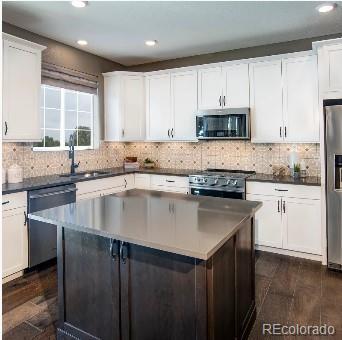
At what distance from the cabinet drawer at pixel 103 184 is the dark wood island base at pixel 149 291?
5.95ft

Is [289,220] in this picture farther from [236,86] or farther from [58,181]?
[58,181]

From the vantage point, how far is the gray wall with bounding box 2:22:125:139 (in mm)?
3723

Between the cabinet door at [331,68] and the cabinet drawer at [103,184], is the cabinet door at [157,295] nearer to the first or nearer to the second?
the cabinet drawer at [103,184]

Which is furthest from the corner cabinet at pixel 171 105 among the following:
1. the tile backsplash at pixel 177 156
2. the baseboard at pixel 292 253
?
the baseboard at pixel 292 253

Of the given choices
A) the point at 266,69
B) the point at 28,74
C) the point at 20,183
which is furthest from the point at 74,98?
the point at 266,69

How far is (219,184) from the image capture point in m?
4.02

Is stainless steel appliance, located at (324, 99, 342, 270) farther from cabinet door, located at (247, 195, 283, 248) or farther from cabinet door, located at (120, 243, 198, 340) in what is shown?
cabinet door, located at (120, 243, 198, 340)

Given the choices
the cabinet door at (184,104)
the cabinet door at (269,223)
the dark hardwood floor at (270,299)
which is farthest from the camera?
the cabinet door at (184,104)

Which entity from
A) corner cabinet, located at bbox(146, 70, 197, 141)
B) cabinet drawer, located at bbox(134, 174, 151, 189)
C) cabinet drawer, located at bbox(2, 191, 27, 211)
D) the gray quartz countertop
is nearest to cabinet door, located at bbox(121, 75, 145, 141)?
corner cabinet, located at bbox(146, 70, 197, 141)

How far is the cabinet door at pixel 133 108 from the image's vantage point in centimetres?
486

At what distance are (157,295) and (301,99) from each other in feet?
10.3

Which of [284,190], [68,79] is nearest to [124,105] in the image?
[68,79]

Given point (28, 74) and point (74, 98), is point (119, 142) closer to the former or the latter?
point (74, 98)

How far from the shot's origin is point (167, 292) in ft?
5.47
